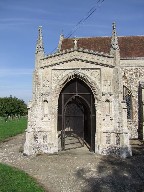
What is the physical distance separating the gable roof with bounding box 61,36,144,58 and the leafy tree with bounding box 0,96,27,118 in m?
37.2

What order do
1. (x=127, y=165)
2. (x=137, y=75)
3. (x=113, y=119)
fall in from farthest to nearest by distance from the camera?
(x=137, y=75) < (x=113, y=119) < (x=127, y=165)

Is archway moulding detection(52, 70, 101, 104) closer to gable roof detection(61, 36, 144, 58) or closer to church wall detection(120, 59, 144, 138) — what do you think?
church wall detection(120, 59, 144, 138)

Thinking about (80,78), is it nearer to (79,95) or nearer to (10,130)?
(79,95)

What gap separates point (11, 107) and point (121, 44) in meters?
42.1

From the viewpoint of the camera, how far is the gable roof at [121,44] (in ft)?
93.2

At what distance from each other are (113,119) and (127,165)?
3996 mm

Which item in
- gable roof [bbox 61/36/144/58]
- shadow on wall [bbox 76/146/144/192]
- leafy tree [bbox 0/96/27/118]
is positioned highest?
gable roof [bbox 61/36/144/58]

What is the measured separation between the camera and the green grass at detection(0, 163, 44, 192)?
1128 cm

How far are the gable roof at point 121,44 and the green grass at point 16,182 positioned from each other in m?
17.5

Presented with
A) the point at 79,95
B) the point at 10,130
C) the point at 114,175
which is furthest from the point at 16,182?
the point at 10,130

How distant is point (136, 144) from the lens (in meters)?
22.9

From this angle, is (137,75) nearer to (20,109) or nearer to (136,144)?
(136,144)

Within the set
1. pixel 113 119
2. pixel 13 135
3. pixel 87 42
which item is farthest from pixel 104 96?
pixel 13 135

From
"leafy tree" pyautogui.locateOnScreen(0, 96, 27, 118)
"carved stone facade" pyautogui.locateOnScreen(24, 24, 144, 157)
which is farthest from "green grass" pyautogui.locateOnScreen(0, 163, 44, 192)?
"leafy tree" pyautogui.locateOnScreen(0, 96, 27, 118)
